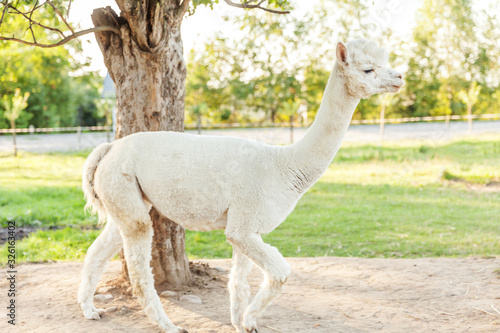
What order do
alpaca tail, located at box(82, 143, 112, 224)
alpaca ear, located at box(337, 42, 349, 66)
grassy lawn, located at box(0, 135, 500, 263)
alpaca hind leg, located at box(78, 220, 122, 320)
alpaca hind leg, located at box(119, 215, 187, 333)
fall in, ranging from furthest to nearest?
grassy lawn, located at box(0, 135, 500, 263) → alpaca hind leg, located at box(78, 220, 122, 320) → alpaca tail, located at box(82, 143, 112, 224) → alpaca hind leg, located at box(119, 215, 187, 333) → alpaca ear, located at box(337, 42, 349, 66)

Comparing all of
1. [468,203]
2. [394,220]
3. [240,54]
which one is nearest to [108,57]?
[394,220]

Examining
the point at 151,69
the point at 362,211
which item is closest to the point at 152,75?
the point at 151,69

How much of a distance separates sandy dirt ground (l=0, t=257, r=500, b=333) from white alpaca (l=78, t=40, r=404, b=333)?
570mm

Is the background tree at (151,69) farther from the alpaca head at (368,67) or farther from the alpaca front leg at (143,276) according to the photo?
the alpaca head at (368,67)

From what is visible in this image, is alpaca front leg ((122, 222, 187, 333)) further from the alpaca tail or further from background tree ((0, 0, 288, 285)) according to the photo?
background tree ((0, 0, 288, 285))

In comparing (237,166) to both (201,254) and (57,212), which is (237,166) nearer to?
(201,254)

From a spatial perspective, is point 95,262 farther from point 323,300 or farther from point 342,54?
point 342,54

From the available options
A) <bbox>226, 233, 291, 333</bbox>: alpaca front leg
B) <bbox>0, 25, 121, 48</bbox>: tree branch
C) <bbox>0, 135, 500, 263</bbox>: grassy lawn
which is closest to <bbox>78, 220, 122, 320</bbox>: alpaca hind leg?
<bbox>226, 233, 291, 333</bbox>: alpaca front leg

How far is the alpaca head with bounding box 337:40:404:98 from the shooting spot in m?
3.09

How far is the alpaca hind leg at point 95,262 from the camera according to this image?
405cm

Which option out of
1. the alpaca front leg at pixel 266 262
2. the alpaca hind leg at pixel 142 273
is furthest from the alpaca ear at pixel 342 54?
the alpaca hind leg at pixel 142 273

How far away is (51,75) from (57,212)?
2268 cm

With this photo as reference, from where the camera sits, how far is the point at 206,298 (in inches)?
182

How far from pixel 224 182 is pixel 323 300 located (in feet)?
5.84
